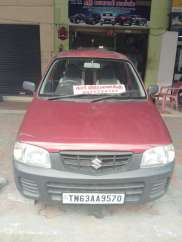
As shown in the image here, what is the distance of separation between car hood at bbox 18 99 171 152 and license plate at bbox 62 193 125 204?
1.54ft

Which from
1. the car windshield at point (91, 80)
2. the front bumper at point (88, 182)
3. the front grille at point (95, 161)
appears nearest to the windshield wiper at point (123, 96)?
the car windshield at point (91, 80)

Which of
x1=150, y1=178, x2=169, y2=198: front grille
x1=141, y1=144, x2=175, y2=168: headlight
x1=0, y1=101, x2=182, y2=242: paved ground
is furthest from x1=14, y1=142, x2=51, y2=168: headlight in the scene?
x1=150, y1=178, x2=169, y2=198: front grille

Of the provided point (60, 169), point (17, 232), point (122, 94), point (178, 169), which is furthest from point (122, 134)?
point (178, 169)

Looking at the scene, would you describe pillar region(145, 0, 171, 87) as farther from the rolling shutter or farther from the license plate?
the license plate

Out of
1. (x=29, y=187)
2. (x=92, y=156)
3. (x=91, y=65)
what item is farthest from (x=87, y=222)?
(x=91, y=65)

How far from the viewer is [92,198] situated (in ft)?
8.14

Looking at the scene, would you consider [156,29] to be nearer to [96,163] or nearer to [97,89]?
[97,89]

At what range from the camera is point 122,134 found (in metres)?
2.52

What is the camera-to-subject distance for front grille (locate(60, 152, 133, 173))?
2.37 m

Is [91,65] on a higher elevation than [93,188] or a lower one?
higher

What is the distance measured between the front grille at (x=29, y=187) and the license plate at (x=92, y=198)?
28cm

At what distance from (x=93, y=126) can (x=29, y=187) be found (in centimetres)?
86

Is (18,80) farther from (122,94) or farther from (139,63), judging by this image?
(122,94)

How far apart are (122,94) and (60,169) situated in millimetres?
1422
